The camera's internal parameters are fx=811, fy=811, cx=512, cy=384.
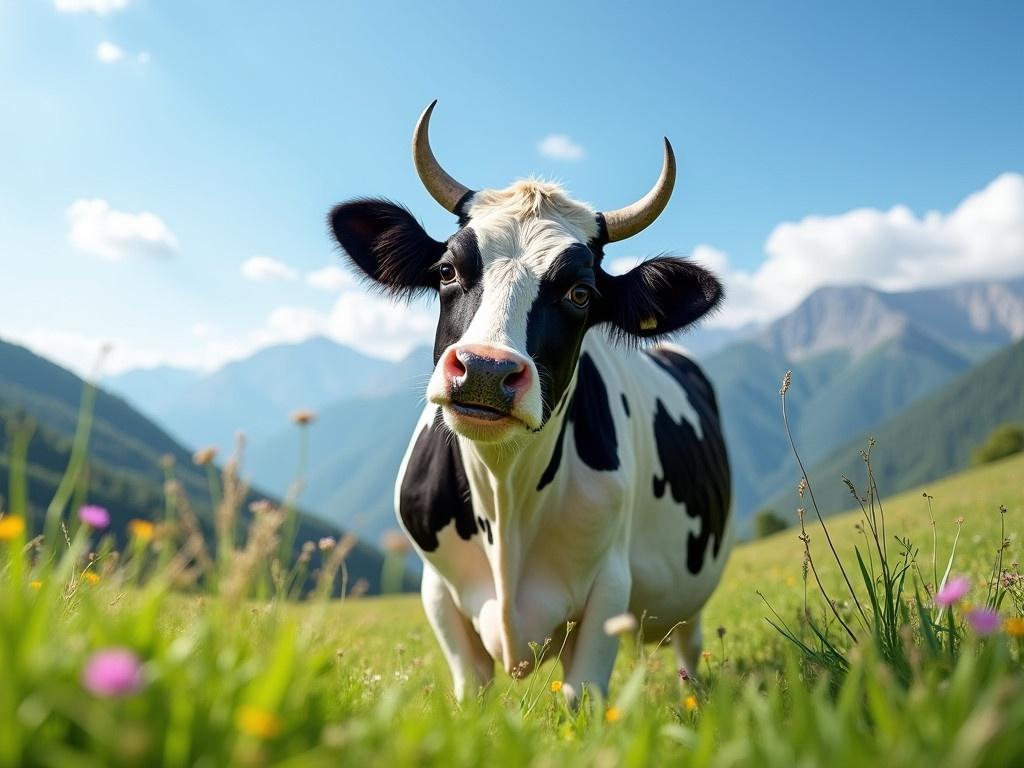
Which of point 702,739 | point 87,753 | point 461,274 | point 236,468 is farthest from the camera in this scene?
point 461,274

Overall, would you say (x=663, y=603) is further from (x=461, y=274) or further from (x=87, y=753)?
(x=87, y=753)

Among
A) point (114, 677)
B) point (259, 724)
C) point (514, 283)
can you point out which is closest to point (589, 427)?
point (514, 283)

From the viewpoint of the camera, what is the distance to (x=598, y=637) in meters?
4.74

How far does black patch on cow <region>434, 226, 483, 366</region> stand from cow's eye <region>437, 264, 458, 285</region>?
0.12 feet

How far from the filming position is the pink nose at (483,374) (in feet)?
12.3

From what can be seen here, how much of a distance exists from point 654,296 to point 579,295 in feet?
2.35

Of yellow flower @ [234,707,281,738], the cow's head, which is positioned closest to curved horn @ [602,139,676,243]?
the cow's head

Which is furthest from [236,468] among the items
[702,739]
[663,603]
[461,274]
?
[663,603]

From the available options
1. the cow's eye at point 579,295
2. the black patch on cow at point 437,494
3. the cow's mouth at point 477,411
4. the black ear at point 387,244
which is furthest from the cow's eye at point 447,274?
the cow's mouth at point 477,411

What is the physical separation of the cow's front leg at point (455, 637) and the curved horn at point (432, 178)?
2.51 m

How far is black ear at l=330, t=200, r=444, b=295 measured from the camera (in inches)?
211

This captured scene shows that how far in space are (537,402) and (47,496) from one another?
538 ft

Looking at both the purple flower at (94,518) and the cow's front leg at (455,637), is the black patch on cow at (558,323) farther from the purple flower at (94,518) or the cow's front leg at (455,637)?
the purple flower at (94,518)

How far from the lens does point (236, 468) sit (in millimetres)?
2234
